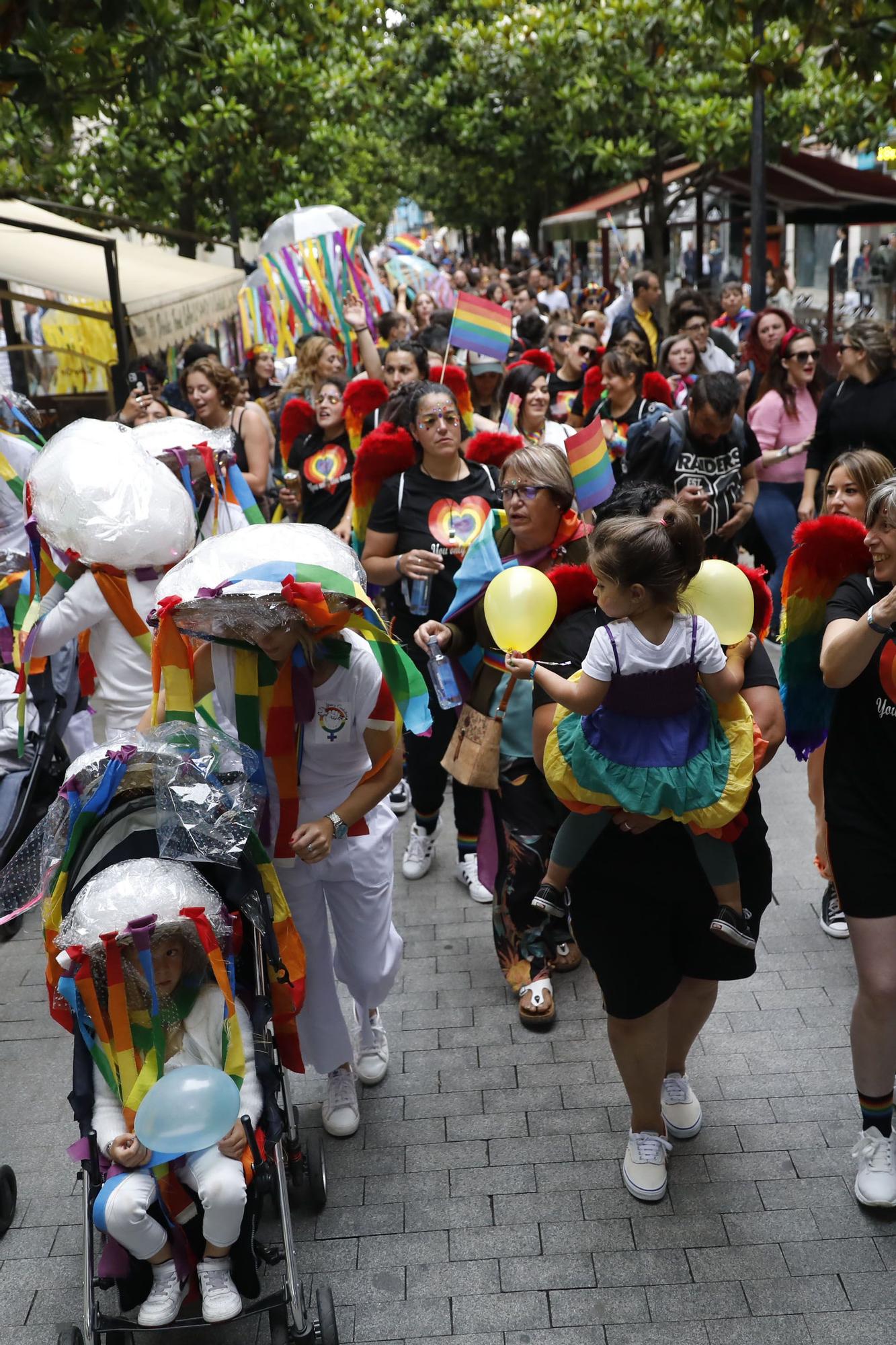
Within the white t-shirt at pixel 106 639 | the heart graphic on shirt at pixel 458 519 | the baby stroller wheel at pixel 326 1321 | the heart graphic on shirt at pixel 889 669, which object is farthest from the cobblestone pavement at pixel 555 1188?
the heart graphic on shirt at pixel 458 519

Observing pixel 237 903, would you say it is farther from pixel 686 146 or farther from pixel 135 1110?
pixel 686 146

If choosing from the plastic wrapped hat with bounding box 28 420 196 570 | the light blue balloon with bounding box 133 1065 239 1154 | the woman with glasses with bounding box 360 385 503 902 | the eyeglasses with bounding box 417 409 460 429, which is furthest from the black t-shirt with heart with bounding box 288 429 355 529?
the light blue balloon with bounding box 133 1065 239 1154

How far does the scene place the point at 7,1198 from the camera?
355cm

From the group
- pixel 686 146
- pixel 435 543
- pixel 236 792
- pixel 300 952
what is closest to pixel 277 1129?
pixel 300 952

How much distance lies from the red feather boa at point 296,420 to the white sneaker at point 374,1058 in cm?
406

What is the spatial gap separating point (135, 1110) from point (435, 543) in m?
2.80

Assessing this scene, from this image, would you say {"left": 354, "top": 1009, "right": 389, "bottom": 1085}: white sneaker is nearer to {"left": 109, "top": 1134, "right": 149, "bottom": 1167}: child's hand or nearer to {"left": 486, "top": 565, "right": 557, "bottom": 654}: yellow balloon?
{"left": 109, "top": 1134, "right": 149, "bottom": 1167}: child's hand

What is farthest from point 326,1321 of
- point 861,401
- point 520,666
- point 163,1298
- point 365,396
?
point 861,401

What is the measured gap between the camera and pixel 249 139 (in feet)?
57.1

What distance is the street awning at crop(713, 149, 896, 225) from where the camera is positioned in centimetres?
1546

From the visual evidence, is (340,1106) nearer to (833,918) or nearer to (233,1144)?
(233,1144)

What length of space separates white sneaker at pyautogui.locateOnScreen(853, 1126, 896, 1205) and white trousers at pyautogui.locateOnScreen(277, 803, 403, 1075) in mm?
1443

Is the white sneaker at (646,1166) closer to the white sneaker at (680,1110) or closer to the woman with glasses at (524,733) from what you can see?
the white sneaker at (680,1110)

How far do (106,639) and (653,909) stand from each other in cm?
224
